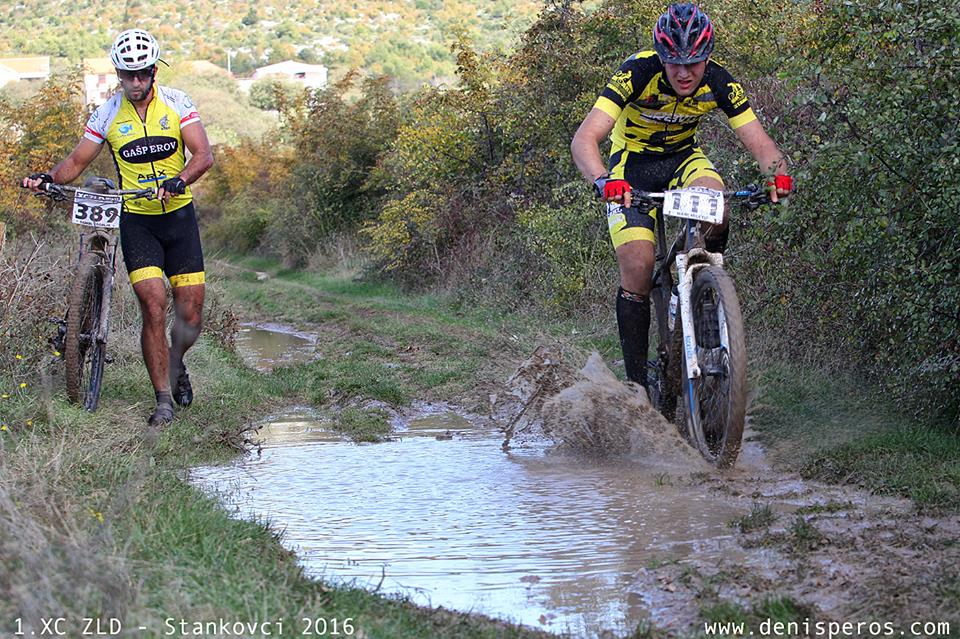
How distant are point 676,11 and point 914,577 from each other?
10.8 ft

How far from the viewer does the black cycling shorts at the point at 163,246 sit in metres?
7.25

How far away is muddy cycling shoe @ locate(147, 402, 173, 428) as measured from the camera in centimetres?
704

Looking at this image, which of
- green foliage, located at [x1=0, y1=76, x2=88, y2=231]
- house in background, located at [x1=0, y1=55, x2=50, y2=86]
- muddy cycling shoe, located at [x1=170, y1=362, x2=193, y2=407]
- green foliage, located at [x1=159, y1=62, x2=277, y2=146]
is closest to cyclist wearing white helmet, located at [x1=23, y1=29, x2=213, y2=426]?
muddy cycling shoe, located at [x1=170, y1=362, x2=193, y2=407]

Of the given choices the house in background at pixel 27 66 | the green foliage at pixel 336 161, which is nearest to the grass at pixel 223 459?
the green foliage at pixel 336 161

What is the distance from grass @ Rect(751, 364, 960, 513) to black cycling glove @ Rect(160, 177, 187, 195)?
3.63m

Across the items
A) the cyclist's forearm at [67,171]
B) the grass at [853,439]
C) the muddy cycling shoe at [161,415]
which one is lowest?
the muddy cycling shoe at [161,415]

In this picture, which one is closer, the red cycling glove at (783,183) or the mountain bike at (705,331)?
the mountain bike at (705,331)

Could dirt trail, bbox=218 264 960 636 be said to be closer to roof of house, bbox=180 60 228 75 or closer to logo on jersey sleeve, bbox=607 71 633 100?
logo on jersey sleeve, bbox=607 71 633 100

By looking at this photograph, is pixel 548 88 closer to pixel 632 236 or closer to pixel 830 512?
Answer: pixel 632 236

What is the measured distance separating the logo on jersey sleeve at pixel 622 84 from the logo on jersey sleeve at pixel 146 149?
9.45 feet

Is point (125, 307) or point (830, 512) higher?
point (125, 307)

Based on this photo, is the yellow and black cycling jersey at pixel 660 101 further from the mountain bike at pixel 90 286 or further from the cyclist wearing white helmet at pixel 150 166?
the mountain bike at pixel 90 286

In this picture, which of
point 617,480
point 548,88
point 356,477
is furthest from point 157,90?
point 548,88

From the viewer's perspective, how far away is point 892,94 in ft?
18.7
